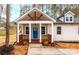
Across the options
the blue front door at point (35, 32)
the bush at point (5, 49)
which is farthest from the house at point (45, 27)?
the bush at point (5, 49)

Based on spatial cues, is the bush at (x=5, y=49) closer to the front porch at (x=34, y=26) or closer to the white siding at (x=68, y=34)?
the front porch at (x=34, y=26)

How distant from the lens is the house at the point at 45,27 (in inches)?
460

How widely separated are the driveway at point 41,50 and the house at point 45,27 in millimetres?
79

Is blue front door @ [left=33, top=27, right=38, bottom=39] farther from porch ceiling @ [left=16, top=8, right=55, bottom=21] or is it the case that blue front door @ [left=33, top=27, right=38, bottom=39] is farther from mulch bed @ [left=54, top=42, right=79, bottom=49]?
mulch bed @ [left=54, top=42, right=79, bottom=49]

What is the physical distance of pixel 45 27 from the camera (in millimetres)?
11711

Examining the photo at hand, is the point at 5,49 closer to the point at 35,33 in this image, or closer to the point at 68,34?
the point at 35,33

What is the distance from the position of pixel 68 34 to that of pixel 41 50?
0.41 meters

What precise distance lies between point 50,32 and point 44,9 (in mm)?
311

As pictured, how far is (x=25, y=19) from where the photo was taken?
38.4 ft

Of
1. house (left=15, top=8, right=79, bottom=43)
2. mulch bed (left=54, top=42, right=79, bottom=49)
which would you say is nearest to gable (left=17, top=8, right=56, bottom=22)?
house (left=15, top=8, right=79, bottom=43)

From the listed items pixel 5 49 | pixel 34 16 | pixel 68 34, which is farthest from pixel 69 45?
pixel 5 49
